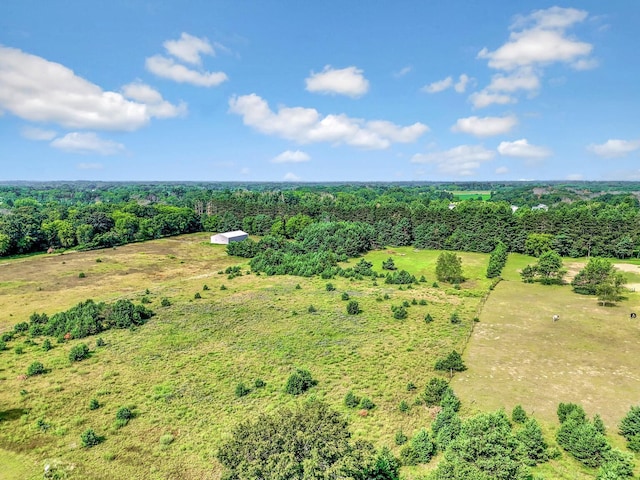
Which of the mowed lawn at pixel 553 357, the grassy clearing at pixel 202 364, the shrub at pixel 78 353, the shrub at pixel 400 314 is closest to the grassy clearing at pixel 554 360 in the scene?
the mowed lawn at pixel 553 357

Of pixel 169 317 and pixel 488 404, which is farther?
pixel 169 317

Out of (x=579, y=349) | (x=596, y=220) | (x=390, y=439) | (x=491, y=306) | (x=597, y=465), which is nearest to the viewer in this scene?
Result: (x=597, y=465)

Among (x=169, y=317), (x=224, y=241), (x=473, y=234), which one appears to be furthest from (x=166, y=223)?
(x=473, y=234)

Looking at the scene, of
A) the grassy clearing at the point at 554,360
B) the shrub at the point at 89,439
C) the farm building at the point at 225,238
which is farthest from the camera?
the farm building at the point at 225,238

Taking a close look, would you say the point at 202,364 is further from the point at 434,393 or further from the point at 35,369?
the point at 434,393

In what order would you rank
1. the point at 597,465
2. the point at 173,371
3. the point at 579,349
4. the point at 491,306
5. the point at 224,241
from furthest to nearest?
1. the point at 224,241
2. the point at 491,306
3. the point at 579,349
4. the point at 173,371
5. the point at 597,465

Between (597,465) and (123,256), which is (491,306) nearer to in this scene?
(597,465)

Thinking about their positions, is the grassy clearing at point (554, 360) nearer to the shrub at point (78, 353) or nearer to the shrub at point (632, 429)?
the shrub at point (632, 429)
